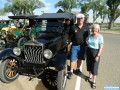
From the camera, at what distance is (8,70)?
21.8ft

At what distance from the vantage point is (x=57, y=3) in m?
83.4

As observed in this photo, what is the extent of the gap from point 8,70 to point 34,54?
3.30 feet

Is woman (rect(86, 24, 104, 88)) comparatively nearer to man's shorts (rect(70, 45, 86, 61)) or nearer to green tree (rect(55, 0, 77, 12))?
man's shorts (rect(70, 45, 86, 61))

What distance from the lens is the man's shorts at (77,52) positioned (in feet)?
23.7

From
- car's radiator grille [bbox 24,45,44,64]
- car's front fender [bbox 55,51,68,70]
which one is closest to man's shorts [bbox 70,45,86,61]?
car's front fender [bbox 55,51,68,70]

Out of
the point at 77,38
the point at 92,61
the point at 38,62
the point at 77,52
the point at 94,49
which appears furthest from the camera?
the point at 77,52

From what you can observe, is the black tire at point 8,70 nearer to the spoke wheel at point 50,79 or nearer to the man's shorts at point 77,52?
the spoke wheel at point 50,79

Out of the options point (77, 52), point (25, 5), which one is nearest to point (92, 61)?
point (77, 52)

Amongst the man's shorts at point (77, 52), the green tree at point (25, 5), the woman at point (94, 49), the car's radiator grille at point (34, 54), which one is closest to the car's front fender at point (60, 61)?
the car's radiator grille at point (34, 54)

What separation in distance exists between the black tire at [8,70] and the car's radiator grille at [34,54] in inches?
18.3

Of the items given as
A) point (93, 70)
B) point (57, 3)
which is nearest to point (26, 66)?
point (93, 70)

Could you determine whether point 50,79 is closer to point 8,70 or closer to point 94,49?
point 8,70

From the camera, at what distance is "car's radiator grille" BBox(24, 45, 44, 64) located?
20.3 ft

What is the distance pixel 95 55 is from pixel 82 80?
106 cm
